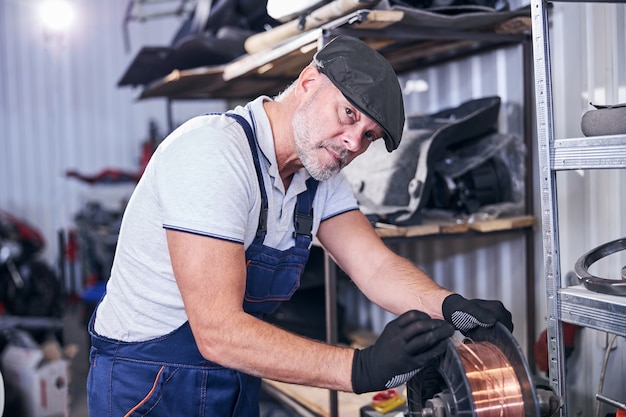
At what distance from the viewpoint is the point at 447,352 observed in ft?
4.31

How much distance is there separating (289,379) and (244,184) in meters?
0.46

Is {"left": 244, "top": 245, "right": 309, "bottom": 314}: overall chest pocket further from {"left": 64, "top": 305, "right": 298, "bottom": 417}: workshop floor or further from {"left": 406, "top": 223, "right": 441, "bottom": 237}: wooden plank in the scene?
{"left": 64, "top": 305, "right": 298, "bottom": 417}: workshop floor

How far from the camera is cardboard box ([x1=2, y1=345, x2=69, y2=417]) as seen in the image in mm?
3746

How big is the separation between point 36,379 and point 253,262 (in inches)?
101

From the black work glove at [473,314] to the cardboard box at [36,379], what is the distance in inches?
112

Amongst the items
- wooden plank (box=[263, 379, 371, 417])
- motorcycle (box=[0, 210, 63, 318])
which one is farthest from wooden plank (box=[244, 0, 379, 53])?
motorcycle (box=[0, 210, 63, 318])

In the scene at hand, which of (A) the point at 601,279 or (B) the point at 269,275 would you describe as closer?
(A) the point at 601,279

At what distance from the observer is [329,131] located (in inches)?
63.1

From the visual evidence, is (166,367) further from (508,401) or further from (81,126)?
(81,126)

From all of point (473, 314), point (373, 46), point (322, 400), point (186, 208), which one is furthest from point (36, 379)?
point (473, 314)

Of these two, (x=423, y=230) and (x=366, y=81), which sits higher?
(x=366, y=81)

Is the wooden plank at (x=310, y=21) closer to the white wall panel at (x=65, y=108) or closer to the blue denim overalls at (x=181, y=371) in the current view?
the blue denim overalls at (x=181, y=371)

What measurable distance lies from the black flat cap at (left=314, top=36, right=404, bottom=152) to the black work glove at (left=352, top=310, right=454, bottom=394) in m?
0.47

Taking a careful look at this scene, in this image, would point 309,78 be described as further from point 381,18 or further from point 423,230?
point 423,230
